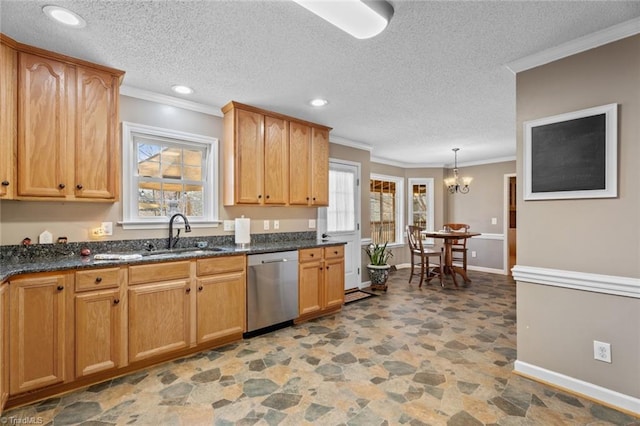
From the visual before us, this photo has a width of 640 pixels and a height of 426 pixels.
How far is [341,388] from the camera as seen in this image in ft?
7.39

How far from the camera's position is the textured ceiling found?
6.01ft

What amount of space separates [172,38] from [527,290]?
3.26 metres

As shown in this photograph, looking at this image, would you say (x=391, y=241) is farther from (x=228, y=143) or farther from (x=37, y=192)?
(x=37, y=192)

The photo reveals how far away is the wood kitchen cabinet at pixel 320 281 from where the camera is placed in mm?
3572

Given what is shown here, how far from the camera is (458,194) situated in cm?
721

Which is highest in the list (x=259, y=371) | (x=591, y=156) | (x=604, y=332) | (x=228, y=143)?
(x=228, y=143)

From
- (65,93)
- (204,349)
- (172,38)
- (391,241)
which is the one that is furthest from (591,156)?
(391,241)

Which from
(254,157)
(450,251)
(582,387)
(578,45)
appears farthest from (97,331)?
(450,251)

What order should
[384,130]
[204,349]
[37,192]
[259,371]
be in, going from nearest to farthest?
[37,192] < [259,371] < [204,349] < [384,130]

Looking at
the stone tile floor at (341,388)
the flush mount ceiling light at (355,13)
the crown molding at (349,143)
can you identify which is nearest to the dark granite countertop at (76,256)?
the stone tile floor at (341,388)

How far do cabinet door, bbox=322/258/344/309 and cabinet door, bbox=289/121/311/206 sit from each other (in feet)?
2.85

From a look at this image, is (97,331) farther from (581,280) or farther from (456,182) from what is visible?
(456,182)

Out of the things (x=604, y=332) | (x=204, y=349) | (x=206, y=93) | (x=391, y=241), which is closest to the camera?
(x=604, y=332)

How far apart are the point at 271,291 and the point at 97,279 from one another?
1555mm
